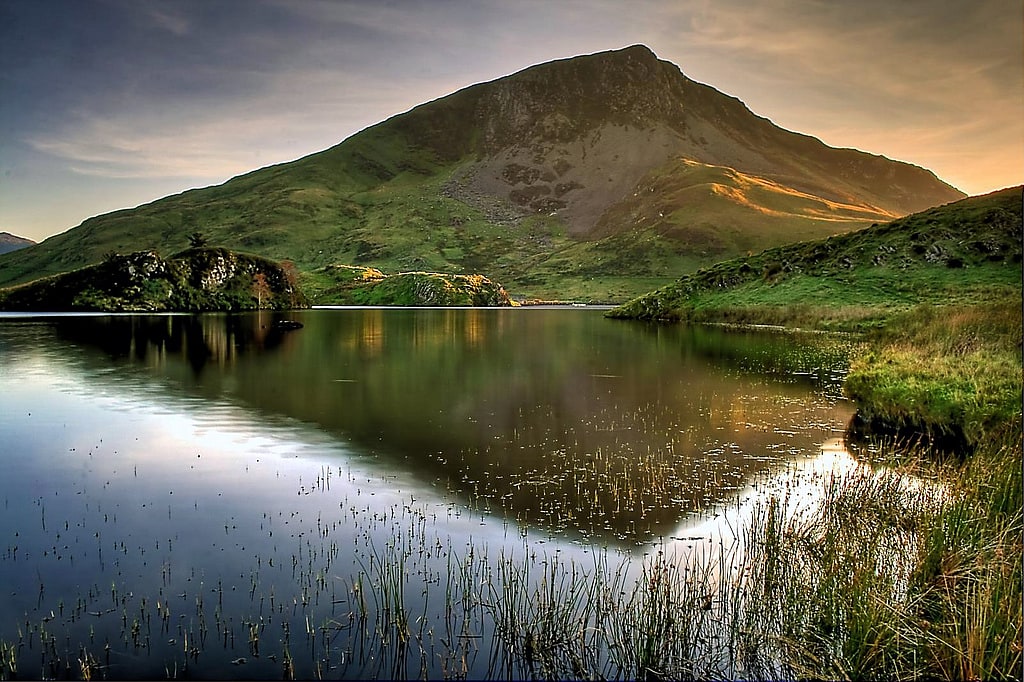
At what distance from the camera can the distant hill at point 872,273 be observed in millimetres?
69125

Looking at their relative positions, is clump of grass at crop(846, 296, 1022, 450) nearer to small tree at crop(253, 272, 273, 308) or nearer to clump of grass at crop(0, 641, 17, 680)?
clump of grass at crop(0, 641, 17, 680)

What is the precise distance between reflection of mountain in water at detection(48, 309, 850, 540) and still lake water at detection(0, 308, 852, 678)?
14 cm

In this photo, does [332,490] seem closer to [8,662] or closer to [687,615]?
[8,662]

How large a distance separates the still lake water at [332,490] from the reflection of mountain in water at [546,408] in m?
0.14

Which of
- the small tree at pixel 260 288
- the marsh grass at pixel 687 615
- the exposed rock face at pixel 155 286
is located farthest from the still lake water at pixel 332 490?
the small tree at pixel 260 288

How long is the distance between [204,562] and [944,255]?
84.1m

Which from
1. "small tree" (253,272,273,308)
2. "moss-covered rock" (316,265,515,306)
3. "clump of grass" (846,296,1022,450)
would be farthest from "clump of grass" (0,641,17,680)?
"moss-covered rock" (316,265,515,306)

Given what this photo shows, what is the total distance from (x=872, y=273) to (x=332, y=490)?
76.4 meters

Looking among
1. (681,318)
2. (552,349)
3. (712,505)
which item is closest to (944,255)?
(681,318)

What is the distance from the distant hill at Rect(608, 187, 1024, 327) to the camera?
69125mm

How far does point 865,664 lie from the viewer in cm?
830

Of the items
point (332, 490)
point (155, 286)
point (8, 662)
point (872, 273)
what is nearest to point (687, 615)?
point (8, 662)

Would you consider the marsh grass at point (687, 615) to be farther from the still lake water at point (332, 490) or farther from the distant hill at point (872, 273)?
the distant hill at point (872, 273)

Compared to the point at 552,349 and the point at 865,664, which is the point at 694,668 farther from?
the point at 552,349
